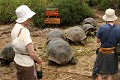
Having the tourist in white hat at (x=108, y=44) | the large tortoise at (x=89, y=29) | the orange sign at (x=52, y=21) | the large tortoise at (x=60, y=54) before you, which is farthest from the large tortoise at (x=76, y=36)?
the tourist in white hat at (x=108, y=44)

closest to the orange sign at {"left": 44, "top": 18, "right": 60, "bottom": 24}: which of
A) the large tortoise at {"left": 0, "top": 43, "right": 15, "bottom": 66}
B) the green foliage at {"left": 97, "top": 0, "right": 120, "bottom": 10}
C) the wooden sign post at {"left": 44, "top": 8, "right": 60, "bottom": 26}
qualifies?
the wooden sign post at {"left": 44, "top": 8, "right": 60, "bottom": 26}

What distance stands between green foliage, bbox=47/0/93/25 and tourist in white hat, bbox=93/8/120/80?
5.10 m

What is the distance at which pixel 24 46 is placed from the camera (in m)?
3.35

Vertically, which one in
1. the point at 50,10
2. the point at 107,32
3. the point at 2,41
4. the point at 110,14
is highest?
the point at 110,14

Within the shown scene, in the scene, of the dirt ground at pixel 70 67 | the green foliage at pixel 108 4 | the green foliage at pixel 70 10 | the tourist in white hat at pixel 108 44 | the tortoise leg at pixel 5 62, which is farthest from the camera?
the green foliage at pixel 108 4

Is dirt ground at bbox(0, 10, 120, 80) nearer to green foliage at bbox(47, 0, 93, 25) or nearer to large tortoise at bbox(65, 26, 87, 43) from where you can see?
large tortoise at bbox(65, 26, 87, 43)

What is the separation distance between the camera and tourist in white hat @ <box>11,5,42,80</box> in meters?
3.31

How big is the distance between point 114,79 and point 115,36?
0.91 meters

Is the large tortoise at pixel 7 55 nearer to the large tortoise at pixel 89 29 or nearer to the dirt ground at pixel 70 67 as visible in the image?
the dirt ground at pixel 70 67

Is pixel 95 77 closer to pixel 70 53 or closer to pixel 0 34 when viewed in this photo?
pixel 70 53

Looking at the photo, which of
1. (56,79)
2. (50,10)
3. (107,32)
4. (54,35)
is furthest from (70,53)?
(50,10)

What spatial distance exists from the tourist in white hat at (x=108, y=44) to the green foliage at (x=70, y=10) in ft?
16.7

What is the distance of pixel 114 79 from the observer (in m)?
4.61

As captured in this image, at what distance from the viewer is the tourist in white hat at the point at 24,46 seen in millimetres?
3309
